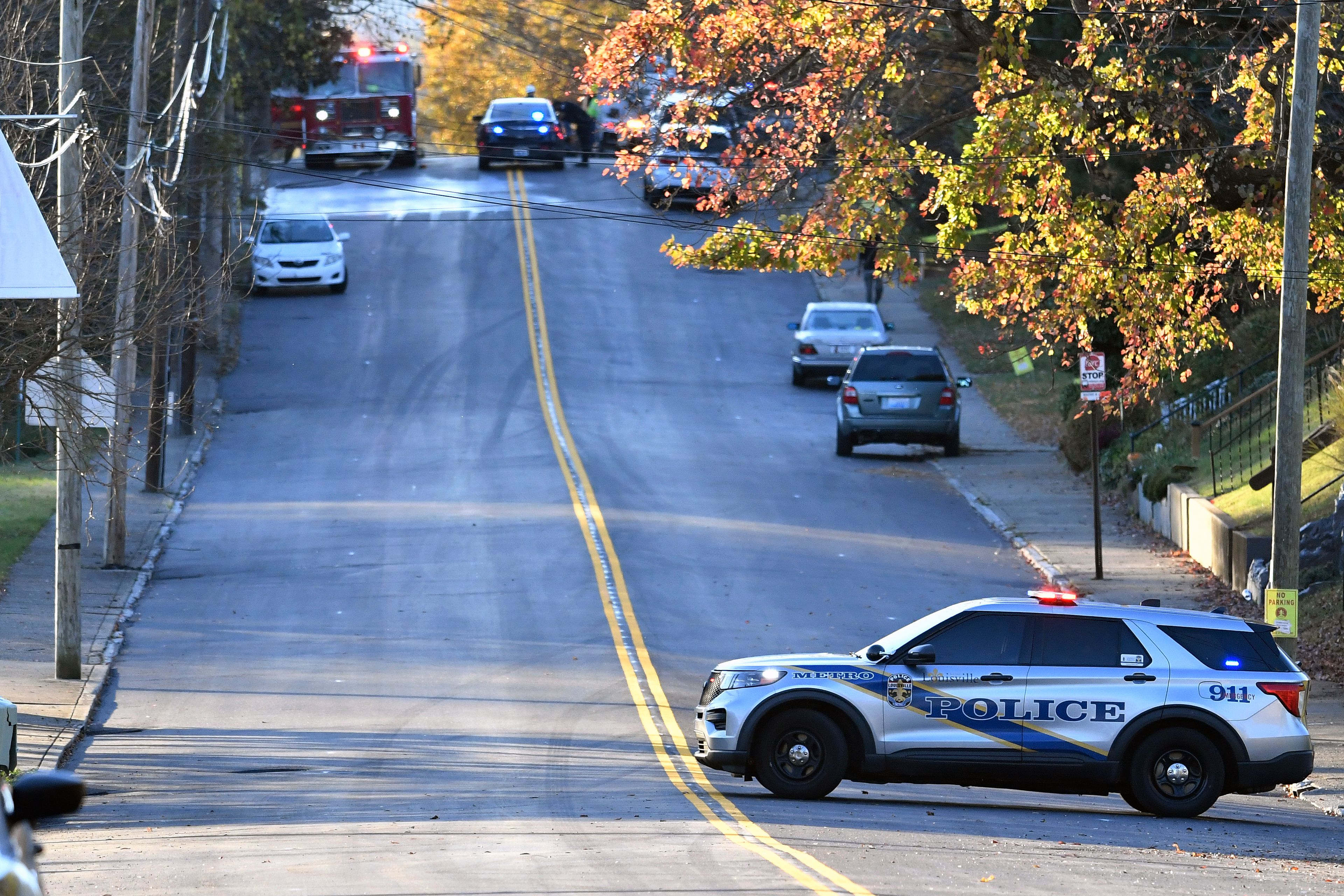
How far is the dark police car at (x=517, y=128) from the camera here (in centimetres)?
5091

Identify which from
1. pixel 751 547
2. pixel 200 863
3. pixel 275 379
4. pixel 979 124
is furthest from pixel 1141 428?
pixel 200 863

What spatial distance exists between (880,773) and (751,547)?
35.2 feet

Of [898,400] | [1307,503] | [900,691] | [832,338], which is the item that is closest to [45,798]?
[900,691]

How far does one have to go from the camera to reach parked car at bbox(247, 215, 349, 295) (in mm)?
41688

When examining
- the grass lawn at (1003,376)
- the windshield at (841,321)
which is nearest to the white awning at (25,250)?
the grass lawn at (1003,376)

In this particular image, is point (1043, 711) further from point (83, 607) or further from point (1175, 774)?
point (83, 607)

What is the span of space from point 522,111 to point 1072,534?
99.4 ft

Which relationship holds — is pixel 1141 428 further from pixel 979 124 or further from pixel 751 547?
pixel 979 124

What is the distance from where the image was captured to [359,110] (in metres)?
49.7

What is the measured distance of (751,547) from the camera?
23.3m

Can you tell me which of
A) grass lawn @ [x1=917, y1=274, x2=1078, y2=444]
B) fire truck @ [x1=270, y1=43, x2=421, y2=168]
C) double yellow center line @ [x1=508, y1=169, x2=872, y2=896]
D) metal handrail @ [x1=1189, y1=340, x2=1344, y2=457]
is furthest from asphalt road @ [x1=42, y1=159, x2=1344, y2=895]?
fire truck @ [x1=270, y1=43, x2=421, y2=168]

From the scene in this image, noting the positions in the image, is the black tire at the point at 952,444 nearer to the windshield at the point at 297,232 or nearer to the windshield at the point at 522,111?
the windshield at the point at 297,232

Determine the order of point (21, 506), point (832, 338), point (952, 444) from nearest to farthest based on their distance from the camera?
point (21, 506) → point (952, 444) → point (832, 338)

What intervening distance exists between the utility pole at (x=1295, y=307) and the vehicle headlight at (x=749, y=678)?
207 inches
